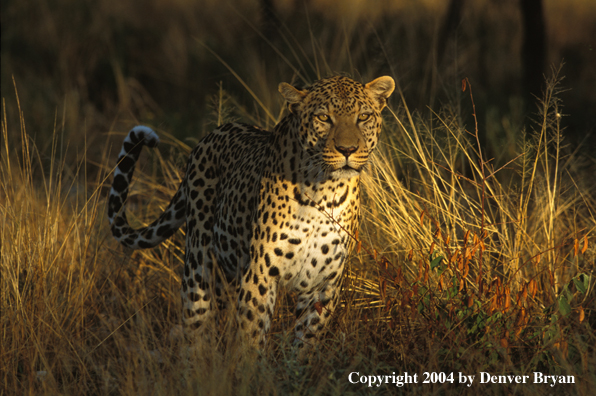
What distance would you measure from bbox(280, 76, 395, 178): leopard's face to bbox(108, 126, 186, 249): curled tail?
1257mm

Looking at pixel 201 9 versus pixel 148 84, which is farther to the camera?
pixel 201 9

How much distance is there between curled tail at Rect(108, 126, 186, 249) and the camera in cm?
456

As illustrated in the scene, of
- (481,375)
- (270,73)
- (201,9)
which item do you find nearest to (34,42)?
(201,9)

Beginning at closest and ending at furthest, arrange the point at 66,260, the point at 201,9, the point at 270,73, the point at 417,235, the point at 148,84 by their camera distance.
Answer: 1. the point at 417,235
2. the point at 66,260
3. the point at 270,73
4. the point at 148,84
5. the point at 201,9

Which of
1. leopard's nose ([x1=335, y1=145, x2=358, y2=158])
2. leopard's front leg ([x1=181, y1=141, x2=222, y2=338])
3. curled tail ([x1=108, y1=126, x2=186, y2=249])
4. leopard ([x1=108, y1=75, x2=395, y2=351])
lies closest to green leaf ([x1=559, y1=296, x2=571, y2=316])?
leopard ([x1=108, y1=75, x2=395, y2=351])

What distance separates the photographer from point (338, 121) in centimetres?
358

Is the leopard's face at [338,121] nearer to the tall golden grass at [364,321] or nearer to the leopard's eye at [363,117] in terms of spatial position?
the leopard's eye at [363,117]

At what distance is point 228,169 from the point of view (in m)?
4.42

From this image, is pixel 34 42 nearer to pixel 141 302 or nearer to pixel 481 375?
pixel 141 302

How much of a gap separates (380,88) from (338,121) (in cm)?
41

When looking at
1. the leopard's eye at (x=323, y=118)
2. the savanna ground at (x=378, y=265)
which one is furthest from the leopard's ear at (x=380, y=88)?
the savanna ground at (x=378, y=265)

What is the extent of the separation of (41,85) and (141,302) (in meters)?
6.44

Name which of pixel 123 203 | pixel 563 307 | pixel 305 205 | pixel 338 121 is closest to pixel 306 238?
pixel 305 205

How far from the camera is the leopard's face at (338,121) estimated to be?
11.5 ft
